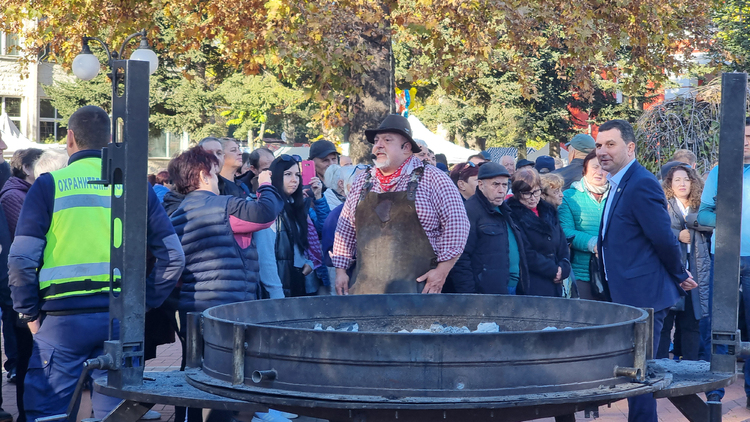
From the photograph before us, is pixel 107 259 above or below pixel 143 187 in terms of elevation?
below

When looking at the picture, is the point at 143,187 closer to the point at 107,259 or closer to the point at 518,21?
the point at 107,259

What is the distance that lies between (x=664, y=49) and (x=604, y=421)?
402 inches

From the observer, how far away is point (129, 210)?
2.57m

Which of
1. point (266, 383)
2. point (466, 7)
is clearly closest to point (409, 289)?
point (266, 383)

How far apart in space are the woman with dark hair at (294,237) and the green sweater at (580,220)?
215 centimetres

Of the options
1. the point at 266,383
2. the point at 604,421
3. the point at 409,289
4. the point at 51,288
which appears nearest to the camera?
the point at 266,383

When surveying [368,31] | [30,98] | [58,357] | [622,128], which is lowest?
[58,357]

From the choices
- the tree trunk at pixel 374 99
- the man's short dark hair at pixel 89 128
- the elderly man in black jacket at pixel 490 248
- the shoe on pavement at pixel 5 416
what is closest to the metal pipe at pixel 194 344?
the man's short dark hair at pixel 89 128

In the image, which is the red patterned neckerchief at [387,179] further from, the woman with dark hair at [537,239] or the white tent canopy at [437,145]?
the white tent canopy at [437,145]

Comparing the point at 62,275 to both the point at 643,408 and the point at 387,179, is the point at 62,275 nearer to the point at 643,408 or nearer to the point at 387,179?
the point at 387,179

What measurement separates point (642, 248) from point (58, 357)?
131 inches

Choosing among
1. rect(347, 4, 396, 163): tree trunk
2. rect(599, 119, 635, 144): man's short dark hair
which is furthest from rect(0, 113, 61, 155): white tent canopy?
rect(599, 119, 635, 144): man's short dark hair

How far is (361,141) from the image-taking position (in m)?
12.6

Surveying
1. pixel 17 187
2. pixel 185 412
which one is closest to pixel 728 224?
pixel 185 412
